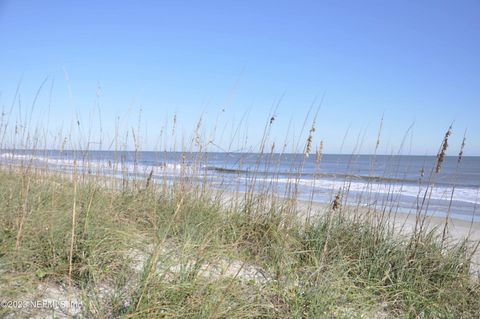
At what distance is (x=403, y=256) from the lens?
2.84 meters

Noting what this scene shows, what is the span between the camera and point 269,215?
3.48 m

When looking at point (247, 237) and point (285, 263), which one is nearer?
point (285, 263)

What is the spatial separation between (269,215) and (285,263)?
3.24ft

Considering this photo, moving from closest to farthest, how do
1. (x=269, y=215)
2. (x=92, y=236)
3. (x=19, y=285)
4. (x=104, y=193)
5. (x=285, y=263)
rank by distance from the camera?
(x=19, y=285) < (x=92, y=236) < (x=285, y=263) < (x=269, y=215) < (x=104, y=193)

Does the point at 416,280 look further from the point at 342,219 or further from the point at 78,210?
the point at 78,210

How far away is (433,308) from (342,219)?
1.13 meters

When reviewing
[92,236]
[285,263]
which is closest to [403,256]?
[285,263]

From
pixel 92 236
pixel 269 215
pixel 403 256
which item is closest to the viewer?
pixel 92 236

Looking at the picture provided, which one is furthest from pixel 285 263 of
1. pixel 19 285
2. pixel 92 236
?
pixel 19 285

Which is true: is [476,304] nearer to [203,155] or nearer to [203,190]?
[203,190]

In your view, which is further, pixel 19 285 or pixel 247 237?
pixel 247 237

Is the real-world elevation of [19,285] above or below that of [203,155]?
below

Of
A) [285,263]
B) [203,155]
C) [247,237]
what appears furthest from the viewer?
[203,155]

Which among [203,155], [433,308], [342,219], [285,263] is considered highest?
[203,155]
